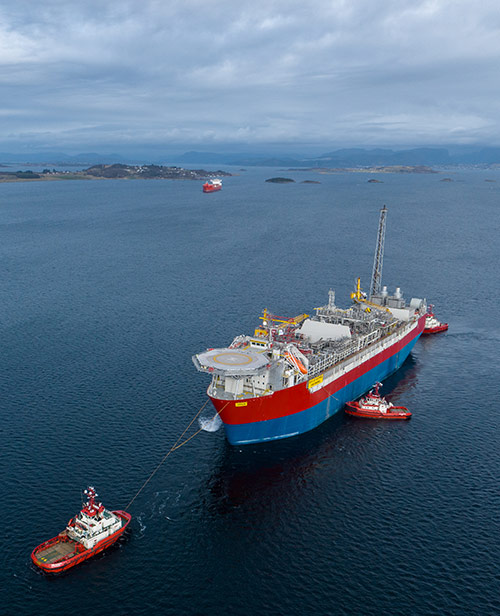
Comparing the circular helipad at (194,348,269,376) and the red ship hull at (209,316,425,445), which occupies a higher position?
the circular helipad at (194,348,269,376)

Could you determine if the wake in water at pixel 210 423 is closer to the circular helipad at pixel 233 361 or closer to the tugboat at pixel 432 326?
the circular helipad at pixel 233 361

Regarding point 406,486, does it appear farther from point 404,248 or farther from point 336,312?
point 404,248

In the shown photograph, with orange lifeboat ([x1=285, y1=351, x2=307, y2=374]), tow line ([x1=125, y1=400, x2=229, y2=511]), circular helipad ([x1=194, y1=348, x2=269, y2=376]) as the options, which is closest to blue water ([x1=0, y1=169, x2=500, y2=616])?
tow line ([x1=125, y1=400, x2=229, y2=511])

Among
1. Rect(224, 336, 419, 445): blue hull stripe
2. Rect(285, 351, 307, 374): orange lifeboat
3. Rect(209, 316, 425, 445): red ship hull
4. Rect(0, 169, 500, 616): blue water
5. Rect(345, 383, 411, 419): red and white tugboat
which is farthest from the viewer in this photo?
Rect(345, 383, 411, 419): red and white tugboat

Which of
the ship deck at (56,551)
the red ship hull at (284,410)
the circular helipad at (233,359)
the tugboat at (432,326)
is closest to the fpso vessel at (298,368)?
the circular helipad at (233,359)

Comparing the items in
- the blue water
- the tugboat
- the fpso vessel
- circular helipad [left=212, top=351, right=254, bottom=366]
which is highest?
circular helipad [left=212, top=351, right=254, bottom=366]

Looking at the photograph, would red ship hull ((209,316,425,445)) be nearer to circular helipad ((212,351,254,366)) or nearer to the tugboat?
circular helipad ((212,351,254,366))

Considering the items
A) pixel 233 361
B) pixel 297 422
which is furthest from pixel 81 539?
pixel 297 422
